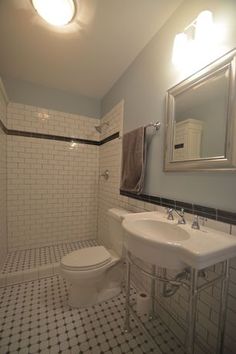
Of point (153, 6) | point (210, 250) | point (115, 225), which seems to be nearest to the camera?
point (210, 250)

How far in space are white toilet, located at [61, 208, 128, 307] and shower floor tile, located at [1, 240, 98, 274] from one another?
69cm

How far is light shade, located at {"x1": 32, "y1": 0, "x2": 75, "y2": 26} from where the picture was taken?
1.14m

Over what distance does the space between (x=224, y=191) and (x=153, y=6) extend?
4.46 ft

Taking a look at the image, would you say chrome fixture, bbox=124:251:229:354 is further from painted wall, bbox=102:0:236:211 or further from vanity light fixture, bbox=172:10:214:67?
vanity light fixture, bbox=172:10:214:67

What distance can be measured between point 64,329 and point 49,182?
5.43 feet

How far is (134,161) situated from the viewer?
5.21ft

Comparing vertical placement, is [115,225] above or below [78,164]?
below

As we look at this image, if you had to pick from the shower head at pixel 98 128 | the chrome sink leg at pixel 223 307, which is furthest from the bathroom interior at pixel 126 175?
the shower head at pixel 98 128

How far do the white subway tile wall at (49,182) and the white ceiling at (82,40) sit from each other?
1.75 ft

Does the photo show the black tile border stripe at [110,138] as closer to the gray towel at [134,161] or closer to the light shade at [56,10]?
the gray towel at [134,161]

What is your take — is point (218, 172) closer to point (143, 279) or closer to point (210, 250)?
point (210, 250)

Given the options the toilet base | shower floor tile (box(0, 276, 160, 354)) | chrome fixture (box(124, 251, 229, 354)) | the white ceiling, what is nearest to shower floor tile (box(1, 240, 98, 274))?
shower floor tile (box(0, 276, 160, 354))

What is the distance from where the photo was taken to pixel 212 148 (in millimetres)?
955

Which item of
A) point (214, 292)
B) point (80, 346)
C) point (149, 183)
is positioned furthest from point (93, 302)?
point (149, 183)
